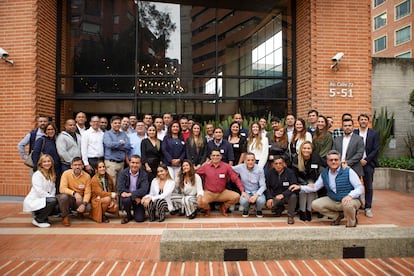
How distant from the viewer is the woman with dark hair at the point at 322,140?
19.7ft

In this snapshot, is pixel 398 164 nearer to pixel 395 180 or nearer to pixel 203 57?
pixel 395 180

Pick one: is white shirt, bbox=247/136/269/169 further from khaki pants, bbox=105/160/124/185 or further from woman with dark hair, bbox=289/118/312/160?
khaki pants, bbox=105/160/124/185

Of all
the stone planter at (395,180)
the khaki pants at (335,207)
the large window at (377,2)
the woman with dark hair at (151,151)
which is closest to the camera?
the khaki pants at (335,207)

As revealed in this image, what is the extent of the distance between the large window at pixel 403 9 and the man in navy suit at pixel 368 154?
39.5 meters

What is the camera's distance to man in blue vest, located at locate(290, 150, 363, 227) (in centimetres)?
516

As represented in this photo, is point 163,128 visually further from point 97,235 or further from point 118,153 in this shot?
point 97,235

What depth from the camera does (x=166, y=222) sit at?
5.65 m

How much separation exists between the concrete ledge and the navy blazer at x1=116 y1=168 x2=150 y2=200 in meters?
1.68

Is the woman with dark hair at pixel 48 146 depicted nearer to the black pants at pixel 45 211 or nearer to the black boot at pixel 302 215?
the black pants at pixel 45 211

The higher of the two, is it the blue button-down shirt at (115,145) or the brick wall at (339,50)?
the brick wall at (339,50)

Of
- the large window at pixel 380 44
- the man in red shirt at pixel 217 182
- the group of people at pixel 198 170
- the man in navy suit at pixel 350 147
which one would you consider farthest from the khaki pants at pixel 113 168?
the large window at pixel 380 44

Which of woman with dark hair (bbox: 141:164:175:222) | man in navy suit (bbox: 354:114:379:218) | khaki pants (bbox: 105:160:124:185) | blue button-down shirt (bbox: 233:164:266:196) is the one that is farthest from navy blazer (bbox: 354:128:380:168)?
khaki pants (bbox: 105:160:124:185)

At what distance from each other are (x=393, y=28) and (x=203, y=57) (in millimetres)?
39600

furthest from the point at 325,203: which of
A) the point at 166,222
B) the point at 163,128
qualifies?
the point at 163,128
